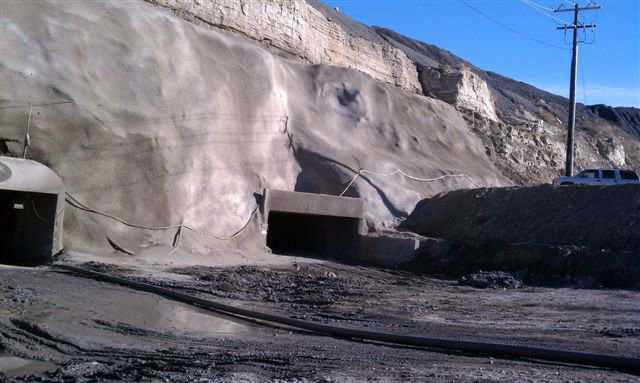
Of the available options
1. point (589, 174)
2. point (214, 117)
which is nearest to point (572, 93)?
point (589, 174)

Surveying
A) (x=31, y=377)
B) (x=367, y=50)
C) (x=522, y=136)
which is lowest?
(x=31, y=377)

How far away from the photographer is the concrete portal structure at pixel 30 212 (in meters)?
16.7

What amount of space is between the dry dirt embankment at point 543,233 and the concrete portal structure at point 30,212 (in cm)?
1006

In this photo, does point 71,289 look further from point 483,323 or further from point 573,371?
point 573,371

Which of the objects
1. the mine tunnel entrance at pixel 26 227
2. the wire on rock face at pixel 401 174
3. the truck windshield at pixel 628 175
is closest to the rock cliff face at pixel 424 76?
the truck windshield at pixel 628 175

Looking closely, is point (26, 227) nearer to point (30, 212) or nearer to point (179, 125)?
point (30, 212)

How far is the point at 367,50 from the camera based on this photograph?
35375mm

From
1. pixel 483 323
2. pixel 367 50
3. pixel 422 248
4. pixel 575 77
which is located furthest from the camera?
pixel 575 77

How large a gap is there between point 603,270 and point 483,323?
7581 mm

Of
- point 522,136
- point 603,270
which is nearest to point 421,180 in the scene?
point 603,270

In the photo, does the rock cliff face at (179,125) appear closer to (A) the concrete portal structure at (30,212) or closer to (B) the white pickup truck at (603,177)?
(A) the concrete portal structure at (30,212)

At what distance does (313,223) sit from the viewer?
2680 centimetres

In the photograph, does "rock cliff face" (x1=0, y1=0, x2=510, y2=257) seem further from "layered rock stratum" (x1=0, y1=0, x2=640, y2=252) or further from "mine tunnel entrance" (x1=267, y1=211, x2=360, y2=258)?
"mine tunnel entrance" (x1=267, y1=211, x2=360, y2=258)

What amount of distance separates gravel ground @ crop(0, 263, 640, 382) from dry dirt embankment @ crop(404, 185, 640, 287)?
1849 mm
